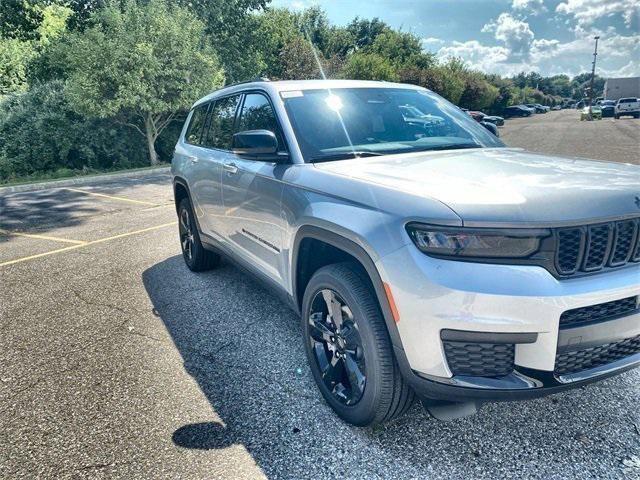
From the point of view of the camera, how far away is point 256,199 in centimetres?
330

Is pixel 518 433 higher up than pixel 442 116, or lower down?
lower down

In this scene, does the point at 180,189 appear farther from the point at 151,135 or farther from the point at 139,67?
the point at 151,135

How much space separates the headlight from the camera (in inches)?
74.7

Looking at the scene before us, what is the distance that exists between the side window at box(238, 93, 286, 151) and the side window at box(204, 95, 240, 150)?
9.7 inches

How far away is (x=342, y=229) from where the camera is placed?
234 cm

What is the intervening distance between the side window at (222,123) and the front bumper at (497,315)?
8.18ft

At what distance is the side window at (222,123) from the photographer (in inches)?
160

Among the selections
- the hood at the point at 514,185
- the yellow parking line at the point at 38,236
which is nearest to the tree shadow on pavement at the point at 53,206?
the yellow parking line at the point at 38,236

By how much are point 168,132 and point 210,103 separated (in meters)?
16.8

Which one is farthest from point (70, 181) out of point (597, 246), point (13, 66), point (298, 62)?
point (298, 62)

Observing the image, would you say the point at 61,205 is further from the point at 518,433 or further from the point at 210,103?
the point at 518,433

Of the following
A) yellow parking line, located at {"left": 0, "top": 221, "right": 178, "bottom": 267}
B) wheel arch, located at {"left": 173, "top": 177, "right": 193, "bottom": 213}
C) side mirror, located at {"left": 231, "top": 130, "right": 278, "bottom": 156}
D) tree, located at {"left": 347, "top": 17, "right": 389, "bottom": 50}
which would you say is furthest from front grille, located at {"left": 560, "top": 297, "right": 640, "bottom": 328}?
tree, located at {"left": 347, "top": 17, "right": 389, "bottom": 50}

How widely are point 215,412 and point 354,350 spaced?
0.92m

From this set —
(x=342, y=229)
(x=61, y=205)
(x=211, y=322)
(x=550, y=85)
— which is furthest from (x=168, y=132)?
(x=550, y=85)
